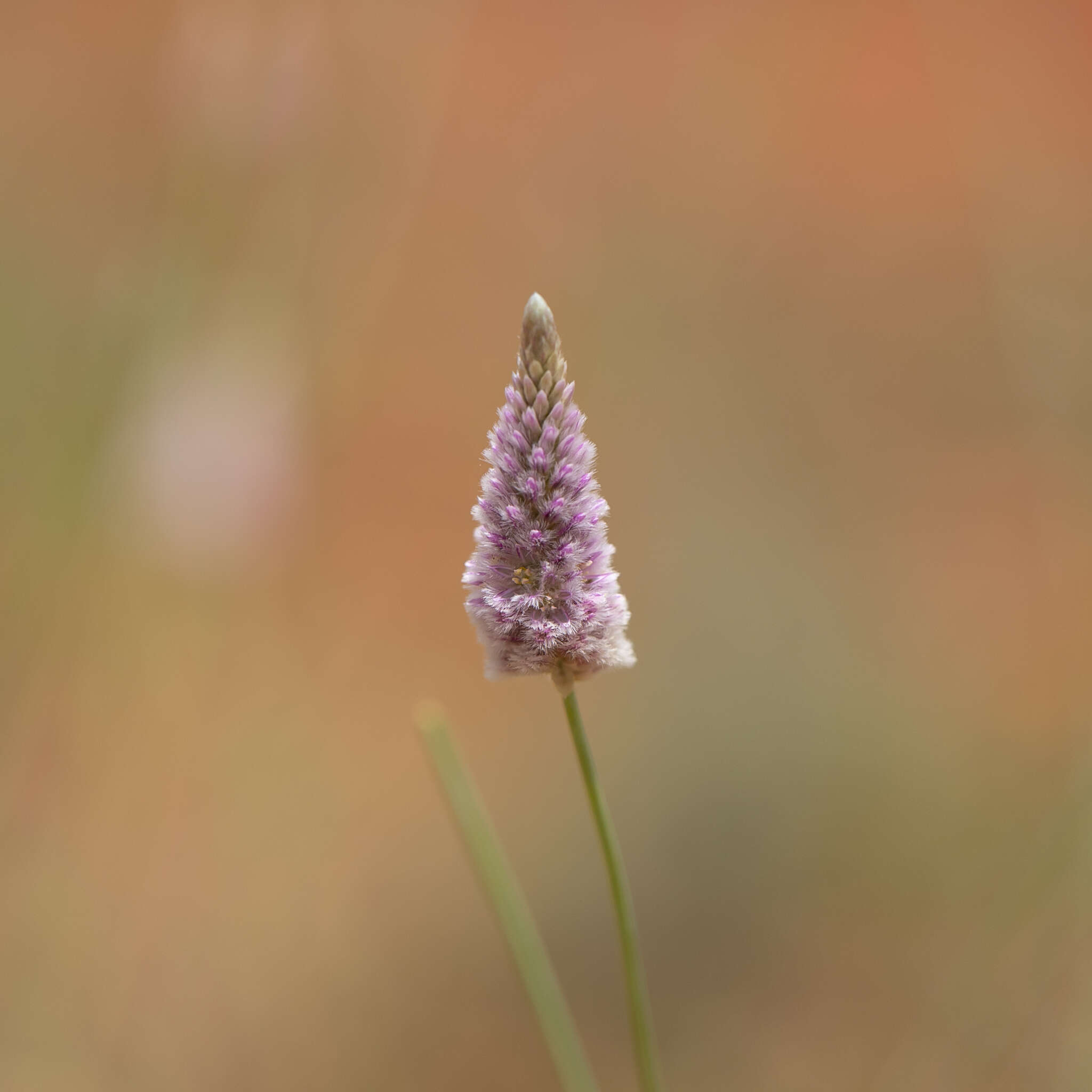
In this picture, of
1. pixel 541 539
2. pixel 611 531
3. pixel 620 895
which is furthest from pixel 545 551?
pixel 611 531

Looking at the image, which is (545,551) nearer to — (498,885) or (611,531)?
(498,885)

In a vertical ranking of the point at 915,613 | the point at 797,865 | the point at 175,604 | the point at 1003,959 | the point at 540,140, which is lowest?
the point at 1003,959

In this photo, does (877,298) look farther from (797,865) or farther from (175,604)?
(175,604)

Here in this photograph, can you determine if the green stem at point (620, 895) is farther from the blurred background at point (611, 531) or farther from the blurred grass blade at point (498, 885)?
the blurred background at point (611, 531)

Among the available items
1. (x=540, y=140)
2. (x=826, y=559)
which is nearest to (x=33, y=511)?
(x=540, y=140)

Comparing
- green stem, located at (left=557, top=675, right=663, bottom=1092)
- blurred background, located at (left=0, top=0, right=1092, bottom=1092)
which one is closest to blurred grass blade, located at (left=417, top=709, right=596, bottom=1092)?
green stem, located at (left=557, top=675, right=663, bottom=1092)

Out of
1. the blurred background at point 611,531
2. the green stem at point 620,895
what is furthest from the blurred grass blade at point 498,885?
the blurred background at point 611,531

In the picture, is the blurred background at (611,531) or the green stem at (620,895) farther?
the blurred background at (611,531)
